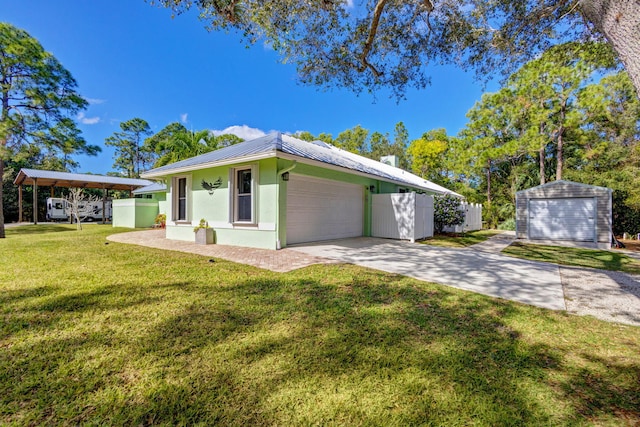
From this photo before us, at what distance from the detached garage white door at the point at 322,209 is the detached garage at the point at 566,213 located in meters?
8.31

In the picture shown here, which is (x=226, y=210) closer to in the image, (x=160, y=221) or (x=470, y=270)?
(x=470, y=270)

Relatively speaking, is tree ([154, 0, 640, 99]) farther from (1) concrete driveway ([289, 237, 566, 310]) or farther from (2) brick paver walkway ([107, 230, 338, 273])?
(2) brick paver walkway ([107, 230, 338, 273])

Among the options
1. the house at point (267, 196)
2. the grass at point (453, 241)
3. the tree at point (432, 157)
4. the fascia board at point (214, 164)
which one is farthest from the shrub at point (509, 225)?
the fascia board at point (214, 164)

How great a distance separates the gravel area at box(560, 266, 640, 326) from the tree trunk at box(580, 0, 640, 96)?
9.14ft

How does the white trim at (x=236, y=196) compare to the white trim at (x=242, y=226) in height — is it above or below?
above

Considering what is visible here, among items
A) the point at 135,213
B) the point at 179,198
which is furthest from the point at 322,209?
the point at 135,213

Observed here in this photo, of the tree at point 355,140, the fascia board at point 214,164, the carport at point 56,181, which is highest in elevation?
the tree at point 355,140

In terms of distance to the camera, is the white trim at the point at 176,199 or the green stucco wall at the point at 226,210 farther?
the white trim at the point at 176,199

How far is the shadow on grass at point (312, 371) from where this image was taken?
1.74 metres

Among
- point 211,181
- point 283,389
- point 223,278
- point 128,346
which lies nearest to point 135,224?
point 211,181

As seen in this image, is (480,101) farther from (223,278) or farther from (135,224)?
(135,224)

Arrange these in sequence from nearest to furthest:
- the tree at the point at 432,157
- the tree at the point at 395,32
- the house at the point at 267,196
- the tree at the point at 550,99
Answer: the tree at the point at 395,32 → the house at the point at 267,196 → the tree at the point at 550,99 → the tree at the point at 432,157

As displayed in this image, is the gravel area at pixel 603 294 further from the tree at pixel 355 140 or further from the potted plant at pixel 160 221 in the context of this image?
the tree at pixel 355 140

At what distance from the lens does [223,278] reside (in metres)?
4.68
